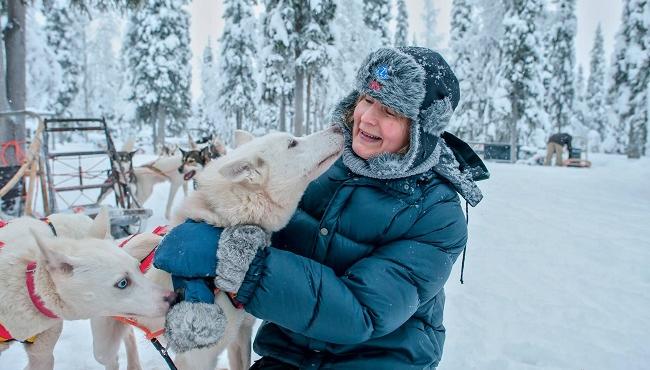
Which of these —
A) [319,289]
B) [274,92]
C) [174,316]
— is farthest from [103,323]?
[274,92]

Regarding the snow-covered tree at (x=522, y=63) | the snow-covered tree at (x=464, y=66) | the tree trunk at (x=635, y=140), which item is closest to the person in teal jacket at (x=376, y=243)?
the snow-covered tree at (x=522, y=63)

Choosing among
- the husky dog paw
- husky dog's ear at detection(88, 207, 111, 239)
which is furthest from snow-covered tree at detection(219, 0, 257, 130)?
the husky dog paw

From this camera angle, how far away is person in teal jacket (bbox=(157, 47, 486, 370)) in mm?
1573

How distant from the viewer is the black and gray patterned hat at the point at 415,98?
1784 millimetres

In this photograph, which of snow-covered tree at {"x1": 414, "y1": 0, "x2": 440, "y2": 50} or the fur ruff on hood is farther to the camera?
snow-covered tree at {"x1": 414, "y1": 0, "x2": 440, "y2": 50}

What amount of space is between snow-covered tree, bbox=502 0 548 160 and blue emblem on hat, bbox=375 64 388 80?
23.8 metres

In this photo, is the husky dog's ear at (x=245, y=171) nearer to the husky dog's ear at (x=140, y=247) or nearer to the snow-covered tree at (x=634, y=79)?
the husky dog's ear at (x=140, y=247)

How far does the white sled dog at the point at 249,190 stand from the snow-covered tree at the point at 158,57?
27565mm

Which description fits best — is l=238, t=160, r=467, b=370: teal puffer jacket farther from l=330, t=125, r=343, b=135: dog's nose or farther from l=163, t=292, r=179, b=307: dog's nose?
l=163, t=292, r=179, b=307: dog's nose

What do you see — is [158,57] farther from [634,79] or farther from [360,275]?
[360,275]

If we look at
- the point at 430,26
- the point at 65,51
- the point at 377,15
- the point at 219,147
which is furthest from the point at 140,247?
the point at 430,26

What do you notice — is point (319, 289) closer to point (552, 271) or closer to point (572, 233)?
point (552, 271)

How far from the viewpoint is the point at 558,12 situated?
29.7 m

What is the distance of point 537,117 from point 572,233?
72.6ft
